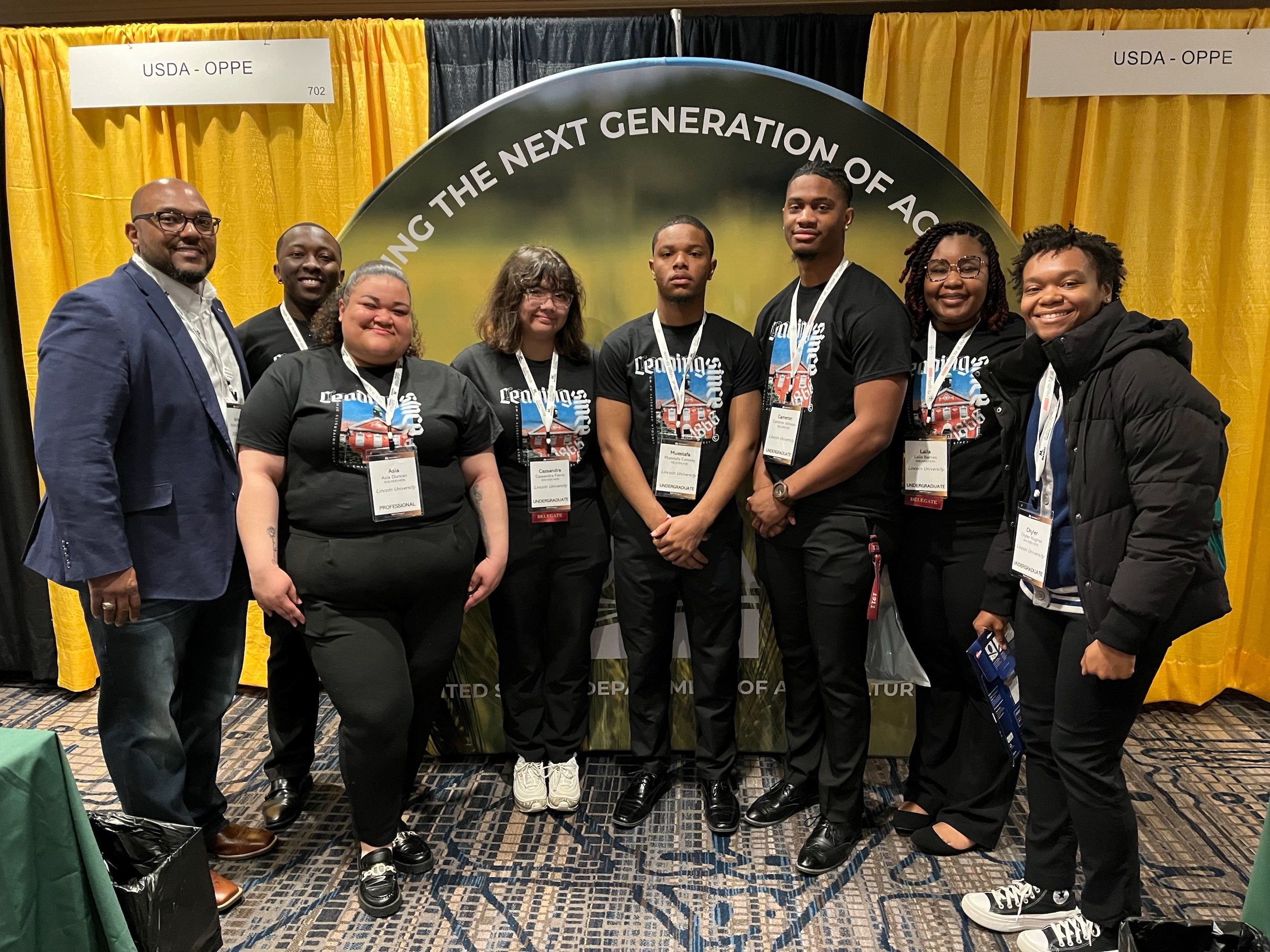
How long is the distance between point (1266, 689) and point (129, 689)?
4040 millimetres

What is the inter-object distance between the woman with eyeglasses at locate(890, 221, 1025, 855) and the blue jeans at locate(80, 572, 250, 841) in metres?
1.92

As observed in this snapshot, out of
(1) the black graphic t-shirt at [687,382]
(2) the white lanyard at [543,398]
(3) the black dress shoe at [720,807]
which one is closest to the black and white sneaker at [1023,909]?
(3) the black dress shoe at [720,807]

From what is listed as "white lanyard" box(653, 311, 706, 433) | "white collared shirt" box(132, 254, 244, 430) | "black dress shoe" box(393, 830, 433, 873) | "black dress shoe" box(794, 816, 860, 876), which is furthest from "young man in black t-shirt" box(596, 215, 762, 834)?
"white collared shirt" box(132, 254, 244, 430)

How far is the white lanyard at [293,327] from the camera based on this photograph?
2555 millimetres

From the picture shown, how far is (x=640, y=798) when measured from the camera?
8.75 feet

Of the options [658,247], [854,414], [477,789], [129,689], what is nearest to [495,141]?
[658,247]

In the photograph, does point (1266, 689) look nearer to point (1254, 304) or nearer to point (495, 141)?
point (1254, 304)

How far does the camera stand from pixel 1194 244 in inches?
123

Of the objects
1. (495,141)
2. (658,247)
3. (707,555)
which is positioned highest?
(495,141)

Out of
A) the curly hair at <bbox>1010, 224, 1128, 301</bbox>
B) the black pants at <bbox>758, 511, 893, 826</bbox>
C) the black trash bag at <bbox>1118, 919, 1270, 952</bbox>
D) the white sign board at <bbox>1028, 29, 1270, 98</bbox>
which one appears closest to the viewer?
the black trash bag at <bbox>1118, 919, 1270, 952</bbox>

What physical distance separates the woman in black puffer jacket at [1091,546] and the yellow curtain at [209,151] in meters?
2.36

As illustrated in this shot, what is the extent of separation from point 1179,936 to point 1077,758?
1.23 feet

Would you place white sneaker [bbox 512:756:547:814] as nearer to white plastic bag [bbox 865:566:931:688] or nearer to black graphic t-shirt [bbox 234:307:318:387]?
white plastic bag [bbox 865:566:931:688]

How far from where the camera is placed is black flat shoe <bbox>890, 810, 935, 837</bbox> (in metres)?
2.57
